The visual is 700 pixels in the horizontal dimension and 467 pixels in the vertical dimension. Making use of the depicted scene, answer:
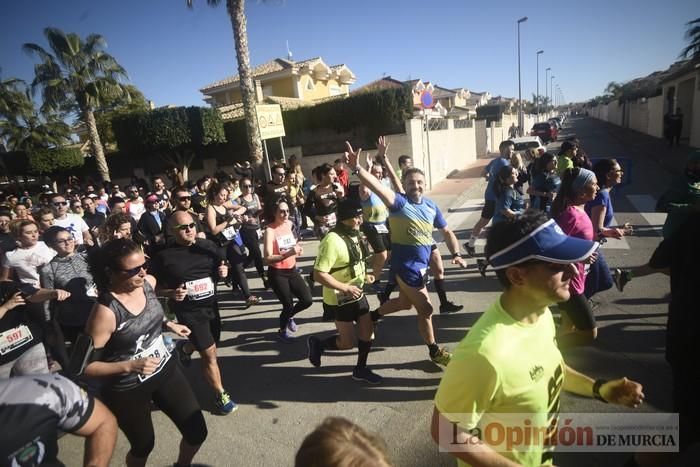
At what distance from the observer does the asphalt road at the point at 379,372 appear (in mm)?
3053

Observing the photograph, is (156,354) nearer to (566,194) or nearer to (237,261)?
(237,261)

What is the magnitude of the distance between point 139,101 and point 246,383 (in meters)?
27.6

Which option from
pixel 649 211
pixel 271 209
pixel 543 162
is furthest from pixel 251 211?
pixel 649 211

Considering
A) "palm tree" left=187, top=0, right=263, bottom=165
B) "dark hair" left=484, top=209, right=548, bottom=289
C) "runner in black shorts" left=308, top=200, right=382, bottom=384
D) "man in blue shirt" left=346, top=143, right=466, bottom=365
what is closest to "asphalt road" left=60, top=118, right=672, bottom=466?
"runner in black shorts" left=308, top=200, right=382, bottom=384

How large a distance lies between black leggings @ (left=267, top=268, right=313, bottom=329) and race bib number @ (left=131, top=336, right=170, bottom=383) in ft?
6.36

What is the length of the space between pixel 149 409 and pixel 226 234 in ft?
11.6

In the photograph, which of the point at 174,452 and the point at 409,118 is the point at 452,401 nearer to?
the point at 174,452

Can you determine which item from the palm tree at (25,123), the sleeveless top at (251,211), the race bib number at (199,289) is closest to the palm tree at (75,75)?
the palm tree at (25,123)

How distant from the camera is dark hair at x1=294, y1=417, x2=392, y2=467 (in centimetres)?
104

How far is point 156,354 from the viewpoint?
2.55m

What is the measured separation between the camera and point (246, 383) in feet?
13.2

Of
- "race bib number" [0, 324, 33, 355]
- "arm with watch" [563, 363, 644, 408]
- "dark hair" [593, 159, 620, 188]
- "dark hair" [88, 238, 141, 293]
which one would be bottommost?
"arm with watch" [563, 363, 644, 408]

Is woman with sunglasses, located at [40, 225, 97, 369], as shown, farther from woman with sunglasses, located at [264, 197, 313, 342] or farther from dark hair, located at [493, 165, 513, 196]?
dark hair, located at [493, 165, 513, 196]

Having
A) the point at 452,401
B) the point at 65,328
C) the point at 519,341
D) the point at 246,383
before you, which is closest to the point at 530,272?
the point at 519,341
